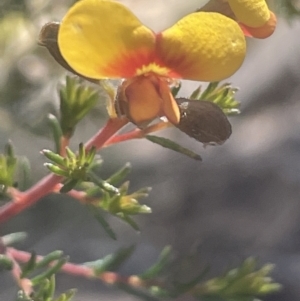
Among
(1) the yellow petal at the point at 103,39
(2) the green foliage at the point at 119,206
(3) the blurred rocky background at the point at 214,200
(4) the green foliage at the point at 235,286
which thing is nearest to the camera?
(1) the yellow petal at the point at 103,39

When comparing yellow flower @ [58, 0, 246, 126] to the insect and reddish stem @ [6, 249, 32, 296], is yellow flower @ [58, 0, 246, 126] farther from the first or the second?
reddish stem @ [6, 249, 32, 296]

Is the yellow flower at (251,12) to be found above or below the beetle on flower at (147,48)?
above

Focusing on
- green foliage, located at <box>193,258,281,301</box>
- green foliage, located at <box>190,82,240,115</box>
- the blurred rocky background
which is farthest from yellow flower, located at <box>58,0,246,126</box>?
the blurred rocky background

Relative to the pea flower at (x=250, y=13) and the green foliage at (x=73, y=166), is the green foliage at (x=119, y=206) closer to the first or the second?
the green foliage at (x=73, y=166)

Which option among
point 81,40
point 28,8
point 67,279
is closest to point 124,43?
point 81,40

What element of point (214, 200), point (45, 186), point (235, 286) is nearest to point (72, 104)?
point (45, 186)


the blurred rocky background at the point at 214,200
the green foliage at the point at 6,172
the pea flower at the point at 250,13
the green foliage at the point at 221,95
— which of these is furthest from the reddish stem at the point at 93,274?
the blurred rocky background at the point at 214,200

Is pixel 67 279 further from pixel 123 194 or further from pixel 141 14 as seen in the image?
pixel 123 194
